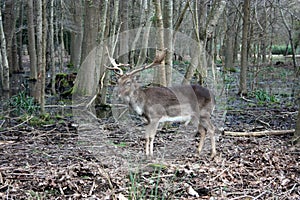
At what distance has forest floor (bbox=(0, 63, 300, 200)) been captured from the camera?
4613 mm

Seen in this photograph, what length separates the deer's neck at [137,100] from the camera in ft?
18.9

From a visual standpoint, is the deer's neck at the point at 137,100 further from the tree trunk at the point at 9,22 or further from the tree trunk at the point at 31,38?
the tree trunk at the point at 9,22

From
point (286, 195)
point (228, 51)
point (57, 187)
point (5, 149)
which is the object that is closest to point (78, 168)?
point (57, 187)

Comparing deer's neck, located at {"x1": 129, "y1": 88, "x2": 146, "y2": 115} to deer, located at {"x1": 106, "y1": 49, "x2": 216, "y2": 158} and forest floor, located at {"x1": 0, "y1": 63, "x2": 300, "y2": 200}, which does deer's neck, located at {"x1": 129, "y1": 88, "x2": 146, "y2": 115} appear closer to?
deer, located at {"x1": 106, "y1": 49, "x2": 216, "y2": 158}

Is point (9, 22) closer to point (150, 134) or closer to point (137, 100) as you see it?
point (137, 100)

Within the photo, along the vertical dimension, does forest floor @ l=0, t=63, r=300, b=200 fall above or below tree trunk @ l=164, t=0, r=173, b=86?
below

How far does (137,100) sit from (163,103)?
14.2 inches

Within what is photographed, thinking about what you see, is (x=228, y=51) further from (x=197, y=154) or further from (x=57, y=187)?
(x=57, y=187)

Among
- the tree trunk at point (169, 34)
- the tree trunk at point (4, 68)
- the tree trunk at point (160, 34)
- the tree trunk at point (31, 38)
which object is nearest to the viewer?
the tree trunk at point (160, 34)

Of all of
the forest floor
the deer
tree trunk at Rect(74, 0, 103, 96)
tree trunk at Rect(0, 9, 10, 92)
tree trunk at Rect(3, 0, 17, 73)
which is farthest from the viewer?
tree trunk at Rect(3, 0, 17, 73)

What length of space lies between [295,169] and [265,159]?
455mm

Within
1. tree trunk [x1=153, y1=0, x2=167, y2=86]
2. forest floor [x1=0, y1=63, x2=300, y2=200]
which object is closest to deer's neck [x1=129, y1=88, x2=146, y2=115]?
forest floor [x1=0, y1=63, x2=300, y2=200]

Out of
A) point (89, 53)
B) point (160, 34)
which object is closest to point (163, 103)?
point (160, 34)

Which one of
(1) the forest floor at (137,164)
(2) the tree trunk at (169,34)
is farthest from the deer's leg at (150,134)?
(2) the tree trunk at (169,34)
